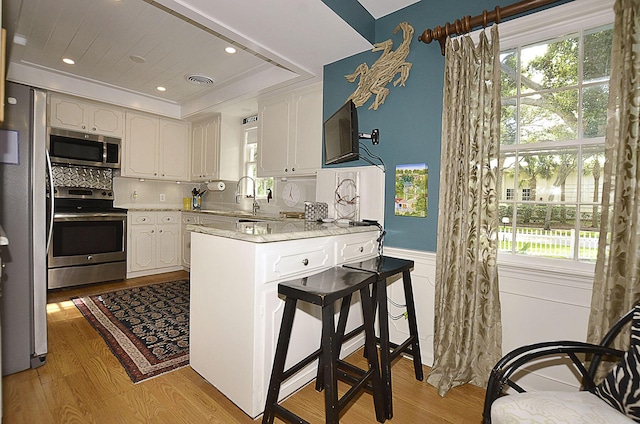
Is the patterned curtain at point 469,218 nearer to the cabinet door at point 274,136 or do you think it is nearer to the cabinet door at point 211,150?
the cabinet door at point 274,136

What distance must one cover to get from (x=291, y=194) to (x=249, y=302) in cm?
Answer: 253

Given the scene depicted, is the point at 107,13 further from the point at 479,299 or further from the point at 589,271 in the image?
the point at 589,271

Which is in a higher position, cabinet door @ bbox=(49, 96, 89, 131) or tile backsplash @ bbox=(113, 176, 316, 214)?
cabinet door @ bbox=(49, 96, 89, 131)

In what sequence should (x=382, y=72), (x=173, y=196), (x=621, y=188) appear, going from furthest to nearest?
(x=173, y=196) < (x=382, y=72) < (x=621, y=188)

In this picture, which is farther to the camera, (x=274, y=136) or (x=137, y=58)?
(x=274, y=136)

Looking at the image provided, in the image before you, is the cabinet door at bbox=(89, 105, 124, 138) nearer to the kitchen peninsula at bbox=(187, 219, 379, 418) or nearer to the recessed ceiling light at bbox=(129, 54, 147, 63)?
the recessed ceiling light at bbox=(129, 54, 147, 63)

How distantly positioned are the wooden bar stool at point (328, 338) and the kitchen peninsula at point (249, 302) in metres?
0.13

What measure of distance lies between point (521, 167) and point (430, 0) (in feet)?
4.65

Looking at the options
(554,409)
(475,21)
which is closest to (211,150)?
(475,21)

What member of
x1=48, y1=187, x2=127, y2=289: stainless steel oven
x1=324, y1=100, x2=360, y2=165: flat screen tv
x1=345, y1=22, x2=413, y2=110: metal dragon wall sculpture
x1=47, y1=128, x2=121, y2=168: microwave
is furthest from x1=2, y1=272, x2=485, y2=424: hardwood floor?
x1=47, y1=128, x2=121, y2=168: microwave

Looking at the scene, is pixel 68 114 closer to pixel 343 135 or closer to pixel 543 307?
pixel 343 135

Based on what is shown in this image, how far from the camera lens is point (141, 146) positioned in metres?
4.58

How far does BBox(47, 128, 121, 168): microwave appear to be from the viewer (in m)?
3.86

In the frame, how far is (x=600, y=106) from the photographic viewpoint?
5.77 feet
